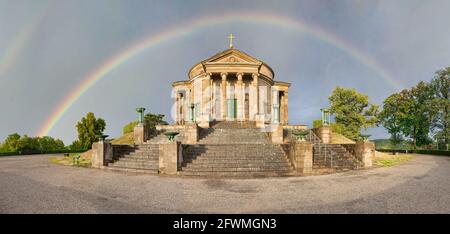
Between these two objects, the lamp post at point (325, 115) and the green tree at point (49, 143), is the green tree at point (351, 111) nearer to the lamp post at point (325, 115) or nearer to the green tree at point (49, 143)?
the lamp post at point (325, 115)

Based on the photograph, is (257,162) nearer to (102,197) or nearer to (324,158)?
(324,158)

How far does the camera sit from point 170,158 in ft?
37.4

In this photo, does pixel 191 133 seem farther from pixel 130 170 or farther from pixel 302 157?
pixel 302 157

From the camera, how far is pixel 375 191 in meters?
7.51

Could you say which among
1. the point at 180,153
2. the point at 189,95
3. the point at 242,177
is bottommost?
the point at 242,177

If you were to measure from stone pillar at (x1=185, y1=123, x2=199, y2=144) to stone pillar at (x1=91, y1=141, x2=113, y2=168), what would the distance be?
229 inches

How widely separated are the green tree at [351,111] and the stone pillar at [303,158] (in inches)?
1174

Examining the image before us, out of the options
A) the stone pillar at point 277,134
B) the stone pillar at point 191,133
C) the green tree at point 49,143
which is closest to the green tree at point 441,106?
the stone pillar at point 277,134

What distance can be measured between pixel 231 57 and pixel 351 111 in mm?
25562

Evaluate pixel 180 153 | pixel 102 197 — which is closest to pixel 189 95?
pixel 180 153

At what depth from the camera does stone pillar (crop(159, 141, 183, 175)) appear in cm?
1128
